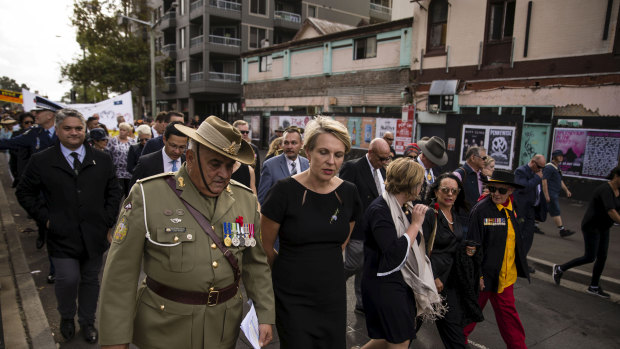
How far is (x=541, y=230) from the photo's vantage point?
923cm

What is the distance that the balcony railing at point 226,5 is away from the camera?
116ft

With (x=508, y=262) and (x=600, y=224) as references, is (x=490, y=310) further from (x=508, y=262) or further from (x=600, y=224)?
(x=600, y=224)

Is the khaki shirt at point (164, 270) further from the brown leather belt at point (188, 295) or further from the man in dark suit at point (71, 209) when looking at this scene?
the man in dark suit at point (71, 209)

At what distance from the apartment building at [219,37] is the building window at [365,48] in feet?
49.7

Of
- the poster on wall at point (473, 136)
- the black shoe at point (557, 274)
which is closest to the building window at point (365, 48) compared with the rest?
the poster on wall at point (473, 136)

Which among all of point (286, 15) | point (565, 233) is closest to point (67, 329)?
point (565, 233)

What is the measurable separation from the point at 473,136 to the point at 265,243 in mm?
15202

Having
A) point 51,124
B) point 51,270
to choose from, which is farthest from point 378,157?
point 51,124

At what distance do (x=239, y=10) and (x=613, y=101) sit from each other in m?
31.7

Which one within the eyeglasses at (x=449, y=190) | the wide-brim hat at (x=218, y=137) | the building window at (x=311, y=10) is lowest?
the eyeglasses at (x=449, y=190)

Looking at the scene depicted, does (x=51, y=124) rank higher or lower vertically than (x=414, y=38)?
lower

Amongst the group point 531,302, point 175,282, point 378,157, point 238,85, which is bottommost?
point 531,302

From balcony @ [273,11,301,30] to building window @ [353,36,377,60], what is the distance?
1832cm

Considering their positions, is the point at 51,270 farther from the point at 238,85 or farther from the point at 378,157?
the point at 238,85
